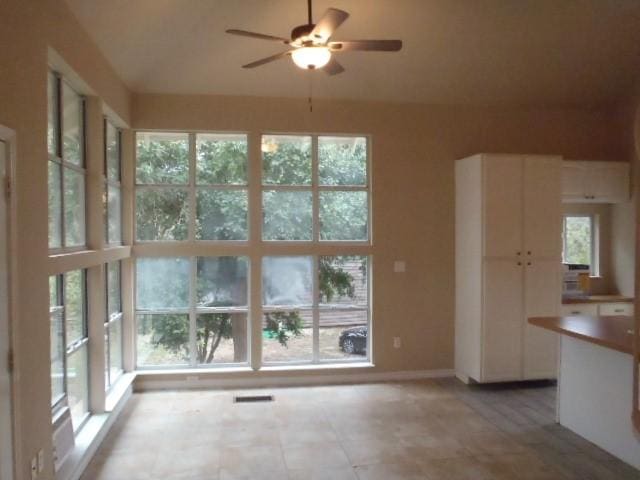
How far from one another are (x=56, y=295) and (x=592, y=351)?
380cm

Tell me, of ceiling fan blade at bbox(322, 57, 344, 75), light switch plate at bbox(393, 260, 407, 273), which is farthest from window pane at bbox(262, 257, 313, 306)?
Answer: ceiling fan blade at bbox(322, 57, 344, 75)

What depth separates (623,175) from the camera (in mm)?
5328

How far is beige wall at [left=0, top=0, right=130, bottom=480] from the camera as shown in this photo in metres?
2.25

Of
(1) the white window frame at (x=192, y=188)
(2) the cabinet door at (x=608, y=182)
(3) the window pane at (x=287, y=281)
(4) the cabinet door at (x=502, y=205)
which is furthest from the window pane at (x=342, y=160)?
(2) the cabinet door at (x=608, y=182)

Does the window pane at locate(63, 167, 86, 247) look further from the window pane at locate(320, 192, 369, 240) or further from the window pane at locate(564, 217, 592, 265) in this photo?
the window pane at locate(564, 217, 592, 265)

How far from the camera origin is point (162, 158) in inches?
196

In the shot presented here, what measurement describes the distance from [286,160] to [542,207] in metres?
2.63

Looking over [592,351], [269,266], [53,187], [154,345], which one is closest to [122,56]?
[53,187]

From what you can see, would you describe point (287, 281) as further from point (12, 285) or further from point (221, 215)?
point (12, 285)

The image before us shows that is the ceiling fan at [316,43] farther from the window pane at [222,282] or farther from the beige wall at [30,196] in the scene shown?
the window pane at [222,282]

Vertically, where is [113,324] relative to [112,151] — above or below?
below

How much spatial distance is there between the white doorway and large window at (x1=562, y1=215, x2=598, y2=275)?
5.53 metres

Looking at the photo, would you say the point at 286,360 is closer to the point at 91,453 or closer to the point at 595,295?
the point at 91,453

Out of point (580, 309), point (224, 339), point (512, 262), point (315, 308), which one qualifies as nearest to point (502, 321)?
point (512, 262)
